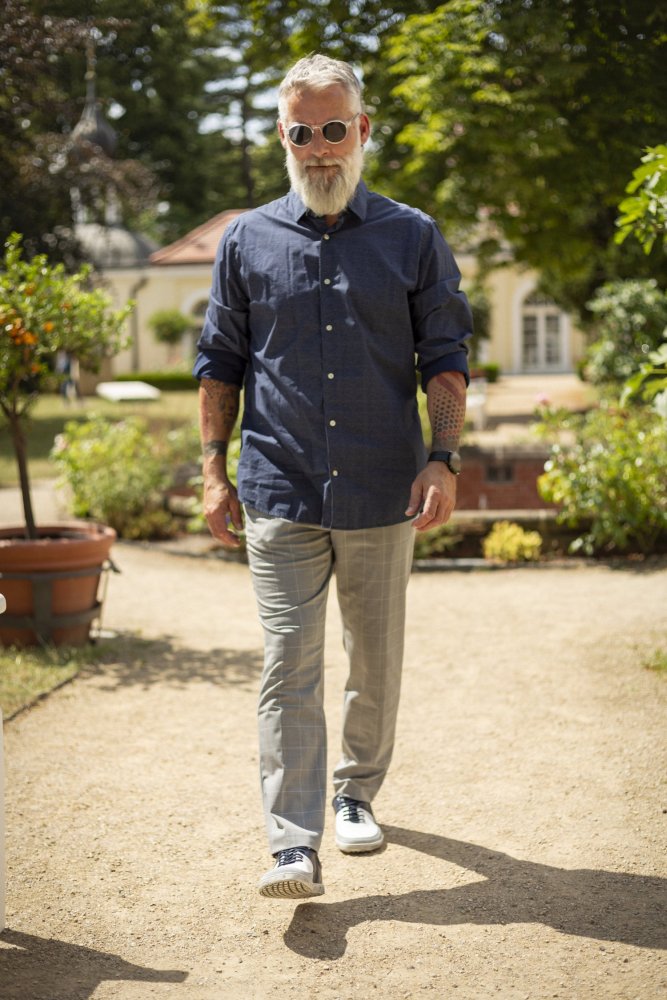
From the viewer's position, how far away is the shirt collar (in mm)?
3191

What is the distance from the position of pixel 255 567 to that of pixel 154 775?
51.9 inches

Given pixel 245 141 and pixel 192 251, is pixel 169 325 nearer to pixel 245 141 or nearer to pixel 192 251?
pixel 192 251

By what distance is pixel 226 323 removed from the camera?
10.8 ft

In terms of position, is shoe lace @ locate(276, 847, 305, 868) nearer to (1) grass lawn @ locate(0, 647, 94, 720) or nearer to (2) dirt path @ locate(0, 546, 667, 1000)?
(2) dirt path @ locate(0, 546, 667, 1000)

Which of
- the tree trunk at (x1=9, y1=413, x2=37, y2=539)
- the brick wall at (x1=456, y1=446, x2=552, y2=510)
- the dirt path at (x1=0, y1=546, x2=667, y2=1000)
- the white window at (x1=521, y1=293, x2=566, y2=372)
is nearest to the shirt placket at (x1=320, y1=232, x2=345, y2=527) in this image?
the dirt path at (x1=0, y1=546, x2=667, y2=1000)

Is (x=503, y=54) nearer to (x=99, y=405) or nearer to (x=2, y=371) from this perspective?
(x=2, y=371)

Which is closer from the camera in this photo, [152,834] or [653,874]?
[653,874]

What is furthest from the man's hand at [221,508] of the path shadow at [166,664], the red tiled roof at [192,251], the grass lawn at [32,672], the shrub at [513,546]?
the red tiled roof at [192,251]

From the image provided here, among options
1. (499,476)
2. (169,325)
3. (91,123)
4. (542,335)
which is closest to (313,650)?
(499,476)

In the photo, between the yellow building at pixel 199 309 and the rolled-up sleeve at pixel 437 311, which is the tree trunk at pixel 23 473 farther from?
the yellow building at pixel 199 309

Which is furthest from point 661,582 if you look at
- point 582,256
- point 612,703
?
point 582,256

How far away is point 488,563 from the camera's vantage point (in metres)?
8.43

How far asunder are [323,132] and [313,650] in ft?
4.44

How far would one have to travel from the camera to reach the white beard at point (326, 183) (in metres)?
3.14
